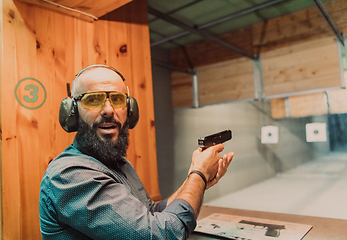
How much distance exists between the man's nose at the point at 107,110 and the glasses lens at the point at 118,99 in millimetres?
17

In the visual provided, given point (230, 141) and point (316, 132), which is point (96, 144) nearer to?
point (316, 132)

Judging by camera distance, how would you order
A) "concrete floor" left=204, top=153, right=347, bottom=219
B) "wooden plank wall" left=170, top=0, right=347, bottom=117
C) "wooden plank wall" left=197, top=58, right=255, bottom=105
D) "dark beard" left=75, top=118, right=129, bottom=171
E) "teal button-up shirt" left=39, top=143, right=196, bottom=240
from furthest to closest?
"wooden plank wall" left=197, top=58, right=255, bottom=105 < "wooden plank wall" left=170, top=0, right=347, bottom=117 < "concrete floor" left=204, top=153, right=347, bottom=219 < "dark beard" left=75, top=118, right=129, bottom=171 < "teal button-up shirt" left=39, top=143, right=196, bottom=240

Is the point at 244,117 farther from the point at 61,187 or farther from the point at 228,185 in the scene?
the point at 61,187

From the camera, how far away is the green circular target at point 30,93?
107cm

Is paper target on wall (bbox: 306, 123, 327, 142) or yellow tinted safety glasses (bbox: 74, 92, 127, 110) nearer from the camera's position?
yellow tinted safety glasses (bbox: 74, 92, 127, 110)

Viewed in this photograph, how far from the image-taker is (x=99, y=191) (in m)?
0.69

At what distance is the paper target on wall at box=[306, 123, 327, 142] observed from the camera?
5.93 feet

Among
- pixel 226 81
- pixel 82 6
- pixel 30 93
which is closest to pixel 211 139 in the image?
pixel 30 93

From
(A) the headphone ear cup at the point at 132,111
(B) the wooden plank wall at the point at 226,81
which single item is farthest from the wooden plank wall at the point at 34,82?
(B) the wooden plank wall at the point at 226,81

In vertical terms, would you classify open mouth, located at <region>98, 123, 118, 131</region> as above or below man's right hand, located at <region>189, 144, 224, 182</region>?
above

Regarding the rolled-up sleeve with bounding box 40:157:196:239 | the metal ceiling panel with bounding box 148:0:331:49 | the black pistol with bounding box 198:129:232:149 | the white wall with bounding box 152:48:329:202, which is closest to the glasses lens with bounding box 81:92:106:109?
the rolled-up sleeve with bounding box 40:157:196:239

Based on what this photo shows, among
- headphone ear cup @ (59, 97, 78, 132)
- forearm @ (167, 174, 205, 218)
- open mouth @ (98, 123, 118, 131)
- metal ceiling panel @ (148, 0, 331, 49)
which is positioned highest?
metal ceiling panel @ (148, 0, 331, 49)

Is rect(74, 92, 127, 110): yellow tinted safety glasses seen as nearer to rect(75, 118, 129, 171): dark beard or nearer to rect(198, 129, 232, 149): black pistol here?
rect(75, 118, 129, 171): dark beard

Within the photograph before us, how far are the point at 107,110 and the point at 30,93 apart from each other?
1.44ft
